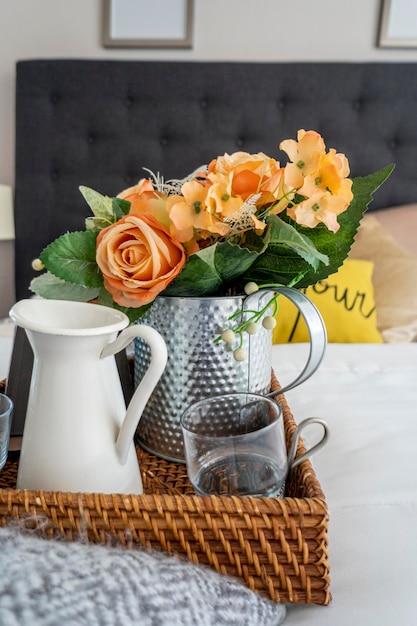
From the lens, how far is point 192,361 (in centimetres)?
56

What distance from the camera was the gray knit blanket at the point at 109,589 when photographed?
32cm

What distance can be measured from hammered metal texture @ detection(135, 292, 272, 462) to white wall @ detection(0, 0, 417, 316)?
1.64m

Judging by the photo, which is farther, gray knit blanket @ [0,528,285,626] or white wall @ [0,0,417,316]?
white wall @ [0,0,417,316]

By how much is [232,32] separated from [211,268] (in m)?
1.68

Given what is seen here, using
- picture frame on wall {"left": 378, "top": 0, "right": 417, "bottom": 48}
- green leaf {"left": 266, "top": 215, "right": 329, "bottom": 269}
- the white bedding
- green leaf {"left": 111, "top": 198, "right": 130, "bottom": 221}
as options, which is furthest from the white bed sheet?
picture frame on wall {"left": 378, "top": 0, "right": 417, "bottom": 48}

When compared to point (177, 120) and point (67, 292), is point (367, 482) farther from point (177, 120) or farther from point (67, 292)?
point (177, 120)

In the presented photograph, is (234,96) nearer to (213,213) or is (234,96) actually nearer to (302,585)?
(213,213)

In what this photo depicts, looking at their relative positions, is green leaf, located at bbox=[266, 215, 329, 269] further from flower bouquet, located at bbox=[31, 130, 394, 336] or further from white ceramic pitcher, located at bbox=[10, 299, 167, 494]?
white ceramic pitcher, located at bbox=[10, 299, 167, 494]

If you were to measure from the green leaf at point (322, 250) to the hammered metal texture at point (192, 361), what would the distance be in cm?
3

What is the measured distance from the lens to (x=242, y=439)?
451mm

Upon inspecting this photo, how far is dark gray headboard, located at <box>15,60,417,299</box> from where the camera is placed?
1802mm

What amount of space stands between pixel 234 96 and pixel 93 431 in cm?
160

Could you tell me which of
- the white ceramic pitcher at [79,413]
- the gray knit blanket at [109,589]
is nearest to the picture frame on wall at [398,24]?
the white ceramic pitcher at [79,413]

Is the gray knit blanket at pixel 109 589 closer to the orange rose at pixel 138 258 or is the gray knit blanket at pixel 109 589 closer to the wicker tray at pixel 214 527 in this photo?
the wicker tray at pixel 214 527
